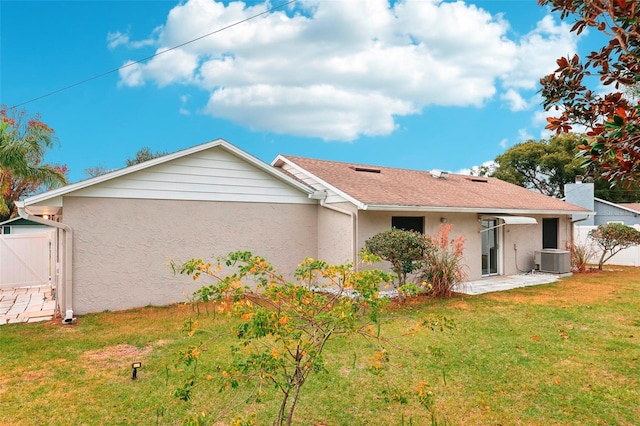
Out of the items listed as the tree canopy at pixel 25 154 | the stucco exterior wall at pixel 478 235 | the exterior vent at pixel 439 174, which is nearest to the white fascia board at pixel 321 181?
the stucco exterior wall at pixel 478 235

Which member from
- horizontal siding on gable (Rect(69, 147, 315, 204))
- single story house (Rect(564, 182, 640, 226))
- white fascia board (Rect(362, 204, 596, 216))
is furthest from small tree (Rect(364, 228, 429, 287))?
single story house (Rect(564, 182, 640, 226))

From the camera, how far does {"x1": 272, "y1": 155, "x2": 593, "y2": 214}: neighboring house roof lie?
15.0 meters

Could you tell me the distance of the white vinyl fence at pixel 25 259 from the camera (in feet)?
56.6

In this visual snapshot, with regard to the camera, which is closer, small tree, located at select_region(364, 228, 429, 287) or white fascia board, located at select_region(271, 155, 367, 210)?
small tree, located at select_region(364, 228, 429, 287)

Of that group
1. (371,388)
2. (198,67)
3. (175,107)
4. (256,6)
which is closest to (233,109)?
(175,107)

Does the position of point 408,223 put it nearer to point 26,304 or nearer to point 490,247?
point 490,247

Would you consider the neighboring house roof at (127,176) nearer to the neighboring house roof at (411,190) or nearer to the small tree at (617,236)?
the neighboring house roof at (411,190)

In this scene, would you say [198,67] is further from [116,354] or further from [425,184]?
[116,354]

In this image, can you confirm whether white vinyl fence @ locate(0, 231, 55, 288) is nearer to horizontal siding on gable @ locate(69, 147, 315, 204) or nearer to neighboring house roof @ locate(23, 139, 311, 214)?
neighboring house roof @ locate(23, 139, 311, 214)

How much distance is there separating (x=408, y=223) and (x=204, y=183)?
27.2 ft

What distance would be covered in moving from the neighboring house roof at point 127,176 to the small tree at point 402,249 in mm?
3971

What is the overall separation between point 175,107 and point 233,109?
3.49 metres

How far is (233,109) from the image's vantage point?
2475cm

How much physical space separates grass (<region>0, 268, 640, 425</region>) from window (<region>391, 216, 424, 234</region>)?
482cm
